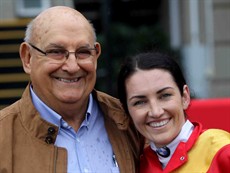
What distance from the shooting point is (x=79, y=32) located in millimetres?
2939

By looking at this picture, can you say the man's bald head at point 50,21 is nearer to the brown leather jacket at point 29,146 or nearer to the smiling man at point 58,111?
the smiling man at point 58,111

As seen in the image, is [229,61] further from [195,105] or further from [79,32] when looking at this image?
[79,32]

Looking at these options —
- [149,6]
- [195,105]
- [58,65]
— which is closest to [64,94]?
[58,65]

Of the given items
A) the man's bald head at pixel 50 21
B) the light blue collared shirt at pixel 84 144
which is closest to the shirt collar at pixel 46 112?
the light blue collared shirt at pixel 84 144

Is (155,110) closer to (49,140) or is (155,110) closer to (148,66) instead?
(148,66)

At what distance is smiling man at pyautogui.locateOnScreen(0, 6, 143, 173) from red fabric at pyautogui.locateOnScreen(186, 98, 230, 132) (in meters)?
1.15

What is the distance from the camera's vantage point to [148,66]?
3.03 meters

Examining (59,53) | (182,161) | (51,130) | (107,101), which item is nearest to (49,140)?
(51,130)

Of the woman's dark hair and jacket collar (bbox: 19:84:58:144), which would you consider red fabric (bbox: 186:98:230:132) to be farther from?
jacket collar (bbox: 19:84:58:144)

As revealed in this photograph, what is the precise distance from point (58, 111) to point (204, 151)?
0.73 m

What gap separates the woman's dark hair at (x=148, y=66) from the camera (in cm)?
304

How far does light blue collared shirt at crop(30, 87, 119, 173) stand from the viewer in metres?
2.92

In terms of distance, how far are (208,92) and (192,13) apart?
4.30ft

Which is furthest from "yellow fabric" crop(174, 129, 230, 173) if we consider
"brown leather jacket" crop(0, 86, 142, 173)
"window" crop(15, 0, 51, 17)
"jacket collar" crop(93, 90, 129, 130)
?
"window" crop(15, 0, 51, 17)
